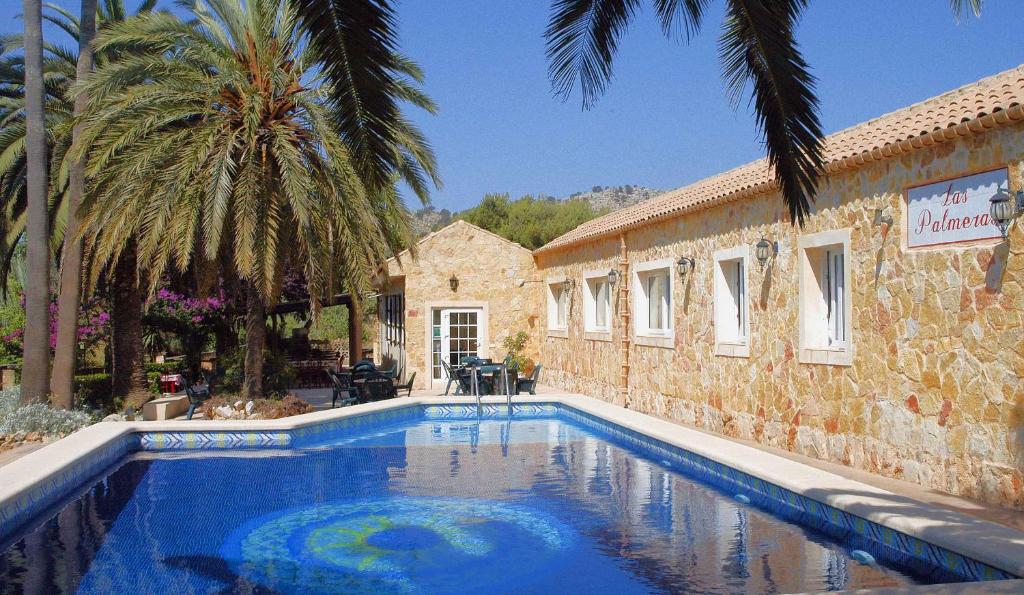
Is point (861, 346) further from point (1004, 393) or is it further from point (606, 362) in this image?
point (606, 362)

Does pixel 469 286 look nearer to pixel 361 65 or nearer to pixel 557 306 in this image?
pixel 557 306

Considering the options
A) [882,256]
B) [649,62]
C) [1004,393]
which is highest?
[649,62]

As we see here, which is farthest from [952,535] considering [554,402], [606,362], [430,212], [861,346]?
[430,212]

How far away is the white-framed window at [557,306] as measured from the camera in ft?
73.3

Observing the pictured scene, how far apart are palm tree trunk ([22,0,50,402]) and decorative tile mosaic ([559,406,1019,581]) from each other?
9276 mm

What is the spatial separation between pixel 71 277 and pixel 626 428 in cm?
931

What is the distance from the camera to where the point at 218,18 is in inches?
564

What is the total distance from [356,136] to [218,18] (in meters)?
10.4

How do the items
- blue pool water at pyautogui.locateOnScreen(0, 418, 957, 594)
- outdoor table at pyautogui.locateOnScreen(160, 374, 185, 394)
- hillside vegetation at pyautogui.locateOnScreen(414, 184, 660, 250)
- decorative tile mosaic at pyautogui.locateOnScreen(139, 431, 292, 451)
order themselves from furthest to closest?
hillside vegetation at pyautogui.locateOnScreen(414, 184, 660, 250) < outdoor table at pyautogui.locateOnScreen(160, 374, 185, 394) < decorative tile mosaic at pyautogui.locateOnScreen(139, 431, 292, 451) < blue pool water at pyautogui.locateOnScreen(0, 418, 957, 594)

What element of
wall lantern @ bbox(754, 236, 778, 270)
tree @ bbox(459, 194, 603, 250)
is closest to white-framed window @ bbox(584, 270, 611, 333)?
wall lantern @ bbox(754, 236, 778, 270)

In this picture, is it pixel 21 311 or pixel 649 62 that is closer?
pixel 649 62

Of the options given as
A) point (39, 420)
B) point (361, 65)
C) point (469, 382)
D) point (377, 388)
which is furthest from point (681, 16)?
point (469, 382)

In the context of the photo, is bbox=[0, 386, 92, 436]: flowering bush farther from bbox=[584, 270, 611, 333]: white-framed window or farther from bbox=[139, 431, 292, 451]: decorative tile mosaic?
bbox=[584, 270, 611, 333]: white-framed window

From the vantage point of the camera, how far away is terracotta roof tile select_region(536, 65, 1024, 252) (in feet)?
25.1
